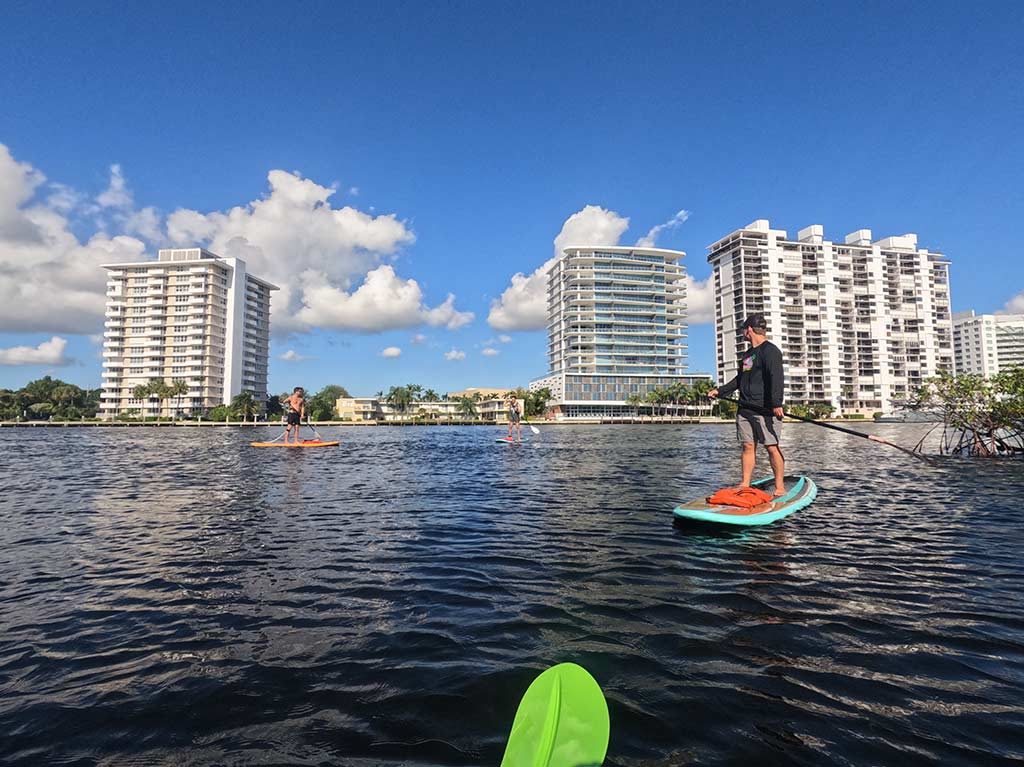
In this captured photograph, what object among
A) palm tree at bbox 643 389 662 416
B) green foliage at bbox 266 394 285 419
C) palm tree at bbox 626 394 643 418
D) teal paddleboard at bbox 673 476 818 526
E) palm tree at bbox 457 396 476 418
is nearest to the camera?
teal paddleboard at bbox 673 476 818 526

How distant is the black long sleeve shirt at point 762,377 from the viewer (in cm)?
973

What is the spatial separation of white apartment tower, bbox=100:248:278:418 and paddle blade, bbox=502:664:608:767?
168 m

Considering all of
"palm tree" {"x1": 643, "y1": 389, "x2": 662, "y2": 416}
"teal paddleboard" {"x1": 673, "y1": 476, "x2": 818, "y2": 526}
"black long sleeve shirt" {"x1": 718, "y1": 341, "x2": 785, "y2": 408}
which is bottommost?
"teal paddleboard" {"x1": 673, "y1": 476, "x2": 818, "y2": 526}

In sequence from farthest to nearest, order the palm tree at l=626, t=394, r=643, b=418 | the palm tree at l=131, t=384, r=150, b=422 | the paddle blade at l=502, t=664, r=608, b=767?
1. the palm tree at l=626, t=394, r=643, b=418
2. the palm tree at l=131, t=384, r=150, b=422
3. the paddle blade at l=502, t=664, r=608, b=767

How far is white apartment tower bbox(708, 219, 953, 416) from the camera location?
163500 millimetres

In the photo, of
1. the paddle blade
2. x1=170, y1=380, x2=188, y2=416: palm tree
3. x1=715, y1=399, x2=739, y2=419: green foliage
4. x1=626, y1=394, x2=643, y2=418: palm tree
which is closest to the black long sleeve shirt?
the paddle blade

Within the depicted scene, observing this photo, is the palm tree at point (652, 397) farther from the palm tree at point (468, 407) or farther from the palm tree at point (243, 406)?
the palm tree at point (243, 406)

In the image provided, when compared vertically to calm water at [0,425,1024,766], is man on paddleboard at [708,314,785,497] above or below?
above

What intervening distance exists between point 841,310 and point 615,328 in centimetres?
7142

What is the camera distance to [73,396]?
15325 centimetres

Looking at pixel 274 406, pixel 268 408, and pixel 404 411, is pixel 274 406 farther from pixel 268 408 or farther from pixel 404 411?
pixel 404 411

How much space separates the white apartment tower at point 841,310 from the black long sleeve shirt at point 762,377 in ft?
532

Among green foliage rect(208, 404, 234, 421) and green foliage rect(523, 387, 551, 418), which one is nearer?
green foliage rect(208, 404, 234, 421)

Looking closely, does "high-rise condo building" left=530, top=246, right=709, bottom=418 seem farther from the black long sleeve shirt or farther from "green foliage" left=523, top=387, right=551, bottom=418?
the black long sleeve shirt
